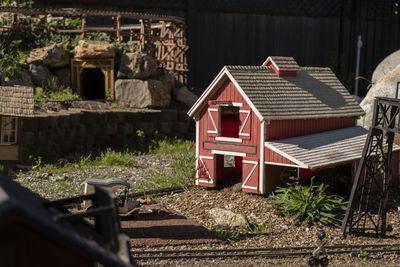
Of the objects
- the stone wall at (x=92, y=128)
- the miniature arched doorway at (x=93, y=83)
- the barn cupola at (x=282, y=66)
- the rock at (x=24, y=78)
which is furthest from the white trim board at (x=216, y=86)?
the miniature arched doorway at (x=93, y=83)

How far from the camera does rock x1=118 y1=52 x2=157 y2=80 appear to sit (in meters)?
21.8

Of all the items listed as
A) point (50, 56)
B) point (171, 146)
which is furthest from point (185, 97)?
point (50, 56)

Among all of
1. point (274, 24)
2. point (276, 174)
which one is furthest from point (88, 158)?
point (274, 24)

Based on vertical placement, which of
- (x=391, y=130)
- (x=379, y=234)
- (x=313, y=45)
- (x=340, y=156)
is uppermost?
(x=313, y=45)

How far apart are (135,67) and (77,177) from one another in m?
6.26

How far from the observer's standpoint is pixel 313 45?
88.4ft

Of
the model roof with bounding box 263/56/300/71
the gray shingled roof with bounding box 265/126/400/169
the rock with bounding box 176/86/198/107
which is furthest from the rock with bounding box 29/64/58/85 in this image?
the gray shingled roof with bounding box 265/126/400/169

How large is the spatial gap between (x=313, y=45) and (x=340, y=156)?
Answer: 12.9m

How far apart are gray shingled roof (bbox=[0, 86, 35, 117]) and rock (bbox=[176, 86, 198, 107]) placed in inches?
406

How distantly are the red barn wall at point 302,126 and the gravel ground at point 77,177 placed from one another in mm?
4015

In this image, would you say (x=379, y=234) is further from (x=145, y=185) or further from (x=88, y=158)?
(x=88, y=158)

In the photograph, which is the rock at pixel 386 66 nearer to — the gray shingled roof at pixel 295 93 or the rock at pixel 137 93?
the gray shingled roof at pixel 295 93

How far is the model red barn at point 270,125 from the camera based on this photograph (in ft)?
48.9

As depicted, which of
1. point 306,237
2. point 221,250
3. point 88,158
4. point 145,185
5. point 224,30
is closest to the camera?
point 221,250
